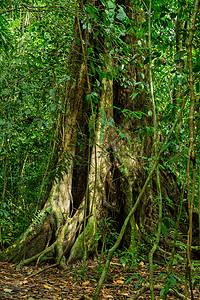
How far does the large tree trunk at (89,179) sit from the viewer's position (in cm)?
376

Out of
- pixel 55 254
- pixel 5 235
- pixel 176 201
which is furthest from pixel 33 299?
pixel 176 201

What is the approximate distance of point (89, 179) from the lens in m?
4.35

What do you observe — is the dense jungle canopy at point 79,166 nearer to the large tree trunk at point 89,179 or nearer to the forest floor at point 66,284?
the large tree trunk at point 89,179

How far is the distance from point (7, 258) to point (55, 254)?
0.68m

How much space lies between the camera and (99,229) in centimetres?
420

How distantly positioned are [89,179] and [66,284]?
1.70m

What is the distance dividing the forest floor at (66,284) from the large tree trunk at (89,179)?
25cm

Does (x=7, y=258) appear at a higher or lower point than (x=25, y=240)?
lower

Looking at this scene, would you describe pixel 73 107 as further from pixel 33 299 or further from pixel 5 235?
pixel 33 299

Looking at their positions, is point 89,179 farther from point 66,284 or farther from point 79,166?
point 66,284

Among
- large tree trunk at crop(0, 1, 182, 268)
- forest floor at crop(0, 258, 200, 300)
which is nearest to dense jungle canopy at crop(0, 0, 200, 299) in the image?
large tree trunk at crop(0, 1, 182, 268)

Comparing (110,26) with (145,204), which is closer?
(110,26)

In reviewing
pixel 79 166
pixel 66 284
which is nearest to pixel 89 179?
pixel 79 166

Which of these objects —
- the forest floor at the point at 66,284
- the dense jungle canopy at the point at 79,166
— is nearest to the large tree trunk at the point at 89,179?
the dense jungle canopy at the point at 79,166
